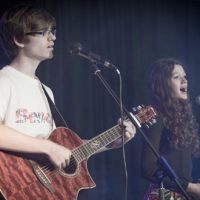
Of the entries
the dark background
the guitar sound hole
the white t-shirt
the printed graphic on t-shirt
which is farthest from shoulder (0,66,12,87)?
the dark background

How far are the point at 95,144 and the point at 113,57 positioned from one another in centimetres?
136

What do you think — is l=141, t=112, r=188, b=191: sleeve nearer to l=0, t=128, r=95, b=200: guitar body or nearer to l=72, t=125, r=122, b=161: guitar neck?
l=72, t=125, r=122, b=161: guitar neck

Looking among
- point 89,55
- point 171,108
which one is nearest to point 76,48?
point 89,55

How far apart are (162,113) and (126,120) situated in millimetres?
500

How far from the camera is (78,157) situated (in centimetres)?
256

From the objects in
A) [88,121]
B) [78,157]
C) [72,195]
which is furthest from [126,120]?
[88,121]

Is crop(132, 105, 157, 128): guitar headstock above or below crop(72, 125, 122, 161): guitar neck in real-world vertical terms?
above

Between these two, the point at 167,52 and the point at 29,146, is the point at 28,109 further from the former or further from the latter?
the point at 167,52

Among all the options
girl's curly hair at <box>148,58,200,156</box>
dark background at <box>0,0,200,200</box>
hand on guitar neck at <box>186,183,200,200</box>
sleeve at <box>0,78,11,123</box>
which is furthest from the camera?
dark background at <box>0,0,200,200</box>

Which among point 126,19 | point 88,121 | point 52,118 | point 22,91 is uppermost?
point 126,19

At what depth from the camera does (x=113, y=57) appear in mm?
3879

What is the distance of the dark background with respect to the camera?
141 inches

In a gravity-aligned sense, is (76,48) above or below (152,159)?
above

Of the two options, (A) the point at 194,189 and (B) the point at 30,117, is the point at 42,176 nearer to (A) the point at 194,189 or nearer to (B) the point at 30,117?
(B) the point at 30,117
